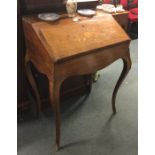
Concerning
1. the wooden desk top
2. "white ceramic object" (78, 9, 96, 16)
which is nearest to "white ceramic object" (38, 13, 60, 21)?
the wooden desk top

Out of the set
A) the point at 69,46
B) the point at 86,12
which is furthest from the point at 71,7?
the point at 69,46

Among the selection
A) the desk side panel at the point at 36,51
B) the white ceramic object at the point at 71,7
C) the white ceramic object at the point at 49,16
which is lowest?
the desk side panel at the point at 36,51

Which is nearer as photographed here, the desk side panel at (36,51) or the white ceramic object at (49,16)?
the desk side panel at (36,51)

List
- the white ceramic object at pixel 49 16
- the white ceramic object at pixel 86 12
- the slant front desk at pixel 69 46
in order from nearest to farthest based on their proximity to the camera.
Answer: the slant front desk at pixel 69 46, the white ceramic object at pixel 49 16, the white ceramic object at pixel 86 12

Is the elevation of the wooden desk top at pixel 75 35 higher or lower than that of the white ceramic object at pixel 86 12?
lower

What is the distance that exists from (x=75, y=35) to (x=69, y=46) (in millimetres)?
115

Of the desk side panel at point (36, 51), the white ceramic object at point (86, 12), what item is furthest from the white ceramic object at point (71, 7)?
the desk side panel at point (36, 51)

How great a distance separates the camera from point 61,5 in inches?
67.4

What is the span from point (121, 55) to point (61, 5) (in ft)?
1.84

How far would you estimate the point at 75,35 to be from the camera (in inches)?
57.5

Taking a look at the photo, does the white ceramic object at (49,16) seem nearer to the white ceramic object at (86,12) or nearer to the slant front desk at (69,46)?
→ the slant front desk at (69,46)

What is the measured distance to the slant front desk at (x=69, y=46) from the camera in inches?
53.2
